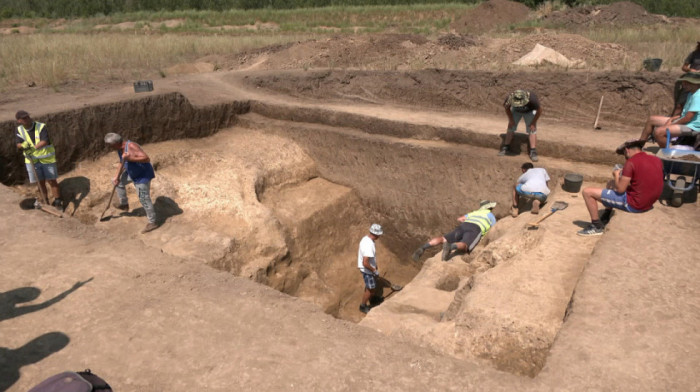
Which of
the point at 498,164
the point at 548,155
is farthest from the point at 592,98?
the point at 498,164

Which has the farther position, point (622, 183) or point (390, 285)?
point (390, 285)

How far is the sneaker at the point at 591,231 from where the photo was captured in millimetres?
5941

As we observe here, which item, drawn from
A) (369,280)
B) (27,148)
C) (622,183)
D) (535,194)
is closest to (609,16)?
(535,194)

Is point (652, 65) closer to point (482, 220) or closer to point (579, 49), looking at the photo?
point (579, 49)

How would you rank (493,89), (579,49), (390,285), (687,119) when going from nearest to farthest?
(687,119)
(390,285)
(493,89)
(579,49)

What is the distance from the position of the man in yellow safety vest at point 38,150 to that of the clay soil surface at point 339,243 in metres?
0.72

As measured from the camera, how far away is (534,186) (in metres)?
7.50

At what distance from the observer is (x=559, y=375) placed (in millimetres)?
3539

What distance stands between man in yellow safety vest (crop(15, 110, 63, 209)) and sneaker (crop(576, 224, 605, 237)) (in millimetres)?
7953

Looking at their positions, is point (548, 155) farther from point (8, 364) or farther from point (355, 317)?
point (8, 364)

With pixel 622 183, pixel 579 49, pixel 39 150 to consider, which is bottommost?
pixel 39 150

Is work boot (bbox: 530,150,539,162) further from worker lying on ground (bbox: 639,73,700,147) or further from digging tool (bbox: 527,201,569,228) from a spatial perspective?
worker lying on ground (bbox: 639,73,700,147)

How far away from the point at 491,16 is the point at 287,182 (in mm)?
17912

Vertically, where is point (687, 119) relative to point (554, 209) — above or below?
above
